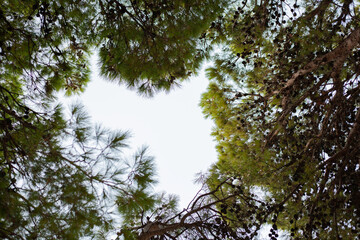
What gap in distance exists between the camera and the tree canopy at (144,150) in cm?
222

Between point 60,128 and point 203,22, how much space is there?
1.52 m

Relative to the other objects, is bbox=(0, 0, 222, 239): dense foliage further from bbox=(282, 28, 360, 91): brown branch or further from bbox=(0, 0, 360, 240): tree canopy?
bbox=(282, 28, 360, 91): brown branch

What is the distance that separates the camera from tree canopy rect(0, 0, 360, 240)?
2217mm

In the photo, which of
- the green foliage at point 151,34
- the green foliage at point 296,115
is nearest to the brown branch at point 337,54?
the green foliage at point 296,115

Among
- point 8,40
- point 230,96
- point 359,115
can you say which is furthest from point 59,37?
point 359,115

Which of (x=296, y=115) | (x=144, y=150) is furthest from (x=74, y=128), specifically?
(x=296, y=115)

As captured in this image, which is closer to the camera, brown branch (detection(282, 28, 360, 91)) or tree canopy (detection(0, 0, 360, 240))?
tree canopy (detection(0, 0, 360, 240))

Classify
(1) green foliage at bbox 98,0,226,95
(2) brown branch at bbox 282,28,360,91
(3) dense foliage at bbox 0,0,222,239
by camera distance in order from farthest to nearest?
(2) brown branch at bbox 282,28,360,91, (1) green foliage at bbox 98,0,226,95, (3) dense foliage at bbox 0,0,222,239

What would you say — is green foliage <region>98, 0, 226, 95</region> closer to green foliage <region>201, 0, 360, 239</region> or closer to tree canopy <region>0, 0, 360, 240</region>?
tree canopy <region>0, 0, 360, 240</region>

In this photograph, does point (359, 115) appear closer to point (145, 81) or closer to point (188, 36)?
point (188, 36)

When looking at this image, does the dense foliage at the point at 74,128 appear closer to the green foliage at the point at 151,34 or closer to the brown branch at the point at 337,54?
the green foliage at the point at 151,34

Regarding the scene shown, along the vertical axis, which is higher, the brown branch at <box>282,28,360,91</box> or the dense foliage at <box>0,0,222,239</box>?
the brown branch at <box>282,28,360,91</box>

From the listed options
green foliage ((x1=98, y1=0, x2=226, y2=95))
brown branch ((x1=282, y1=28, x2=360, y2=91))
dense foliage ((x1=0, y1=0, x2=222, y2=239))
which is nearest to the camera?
dense foliage ((x1=0, y1=0, x2=222, y2=239))

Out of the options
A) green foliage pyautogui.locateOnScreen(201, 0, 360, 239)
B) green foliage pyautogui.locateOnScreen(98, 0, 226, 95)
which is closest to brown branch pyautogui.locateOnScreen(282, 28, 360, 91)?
green foliage pyautogui.locateOnScreen(201, 0, 360, 239)
